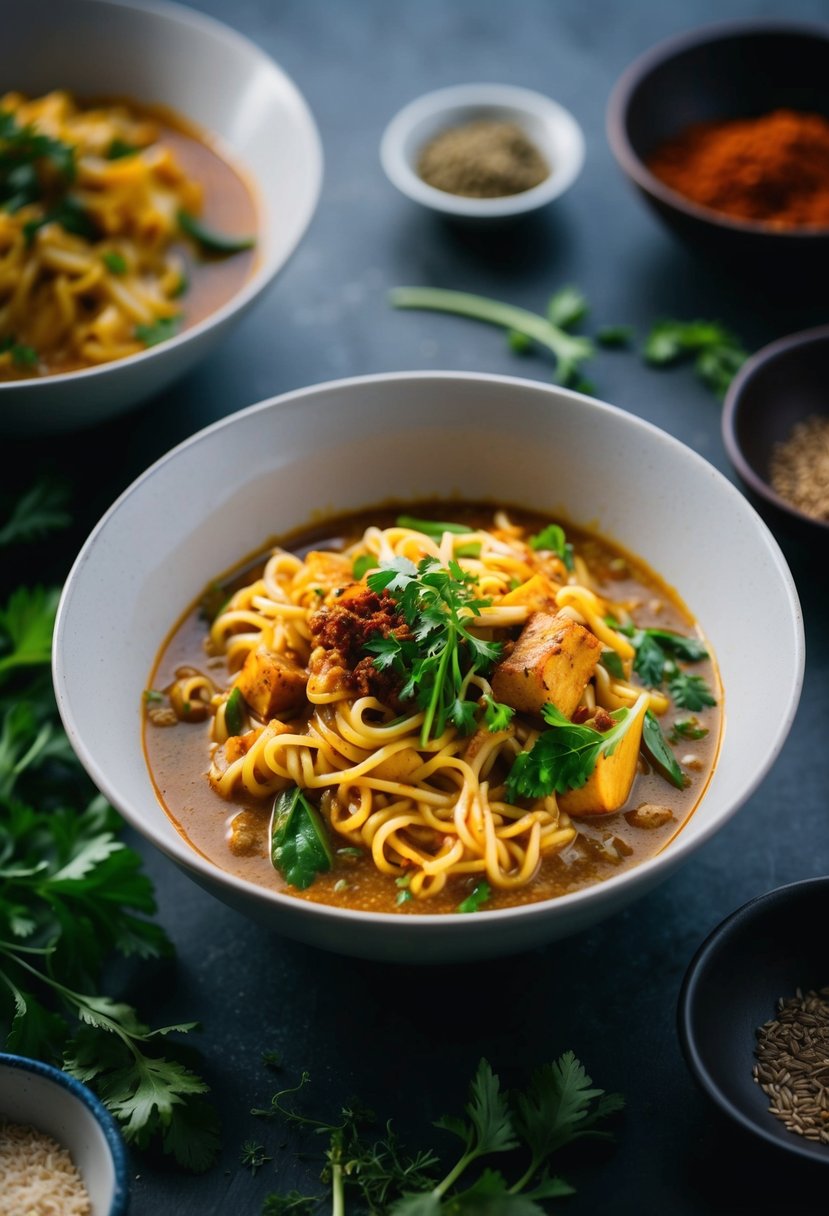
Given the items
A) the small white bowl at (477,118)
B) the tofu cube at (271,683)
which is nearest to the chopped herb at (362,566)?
the tofu cube at (271,683)

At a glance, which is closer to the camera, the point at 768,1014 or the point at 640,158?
the point at 768,1014

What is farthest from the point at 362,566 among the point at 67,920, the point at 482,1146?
the point at 482,1146

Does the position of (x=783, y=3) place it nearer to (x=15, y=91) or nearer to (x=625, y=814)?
(x=15, y=91)

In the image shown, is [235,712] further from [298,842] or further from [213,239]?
[213,239]

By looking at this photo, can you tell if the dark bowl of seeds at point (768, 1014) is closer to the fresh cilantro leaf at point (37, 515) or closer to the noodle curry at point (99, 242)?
the fresh cilantro leaf at point (37, 515)

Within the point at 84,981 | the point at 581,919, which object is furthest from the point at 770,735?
the point at 84,981

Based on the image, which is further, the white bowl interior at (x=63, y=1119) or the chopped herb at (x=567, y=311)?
the chopped herb at (x=567, y=311)
